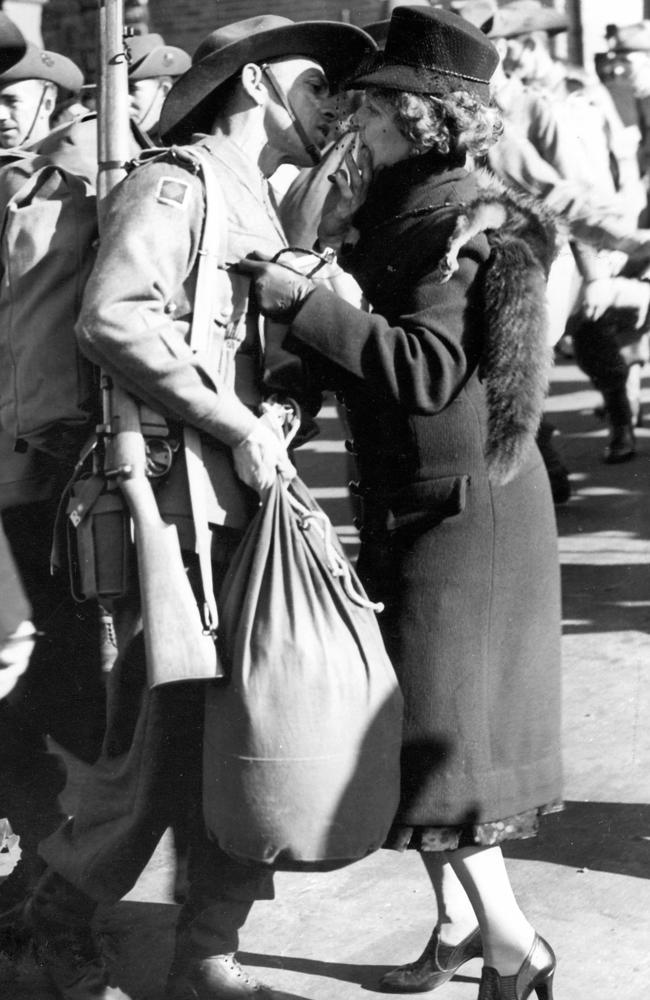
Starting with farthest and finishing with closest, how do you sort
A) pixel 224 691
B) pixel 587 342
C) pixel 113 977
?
pixel 587 342
pixel 113 977
pixel 224 691

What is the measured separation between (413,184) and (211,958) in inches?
65.2

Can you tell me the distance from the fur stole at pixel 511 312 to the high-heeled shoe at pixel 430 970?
42.3 inches

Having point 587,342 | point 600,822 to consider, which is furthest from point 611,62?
point 600,822

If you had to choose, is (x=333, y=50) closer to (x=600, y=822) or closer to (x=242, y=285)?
(x=242, y=285)

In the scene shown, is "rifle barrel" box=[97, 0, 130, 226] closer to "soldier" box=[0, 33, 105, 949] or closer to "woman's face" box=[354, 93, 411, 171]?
"woman's face" box=[354, 93, 411, 171]

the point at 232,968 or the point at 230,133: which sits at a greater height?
the point at 230,133

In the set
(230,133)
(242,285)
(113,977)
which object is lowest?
(113,977)

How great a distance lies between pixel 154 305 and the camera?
283 cm

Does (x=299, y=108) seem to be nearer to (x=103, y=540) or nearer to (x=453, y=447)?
(x=453, y=447)

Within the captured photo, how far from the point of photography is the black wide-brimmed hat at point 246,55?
10.2ft

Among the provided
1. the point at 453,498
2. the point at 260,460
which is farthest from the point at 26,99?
the point at 453,498

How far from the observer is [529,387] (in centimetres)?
304

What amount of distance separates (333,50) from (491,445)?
3.06ft

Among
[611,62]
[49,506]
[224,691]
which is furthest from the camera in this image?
[611,62]
